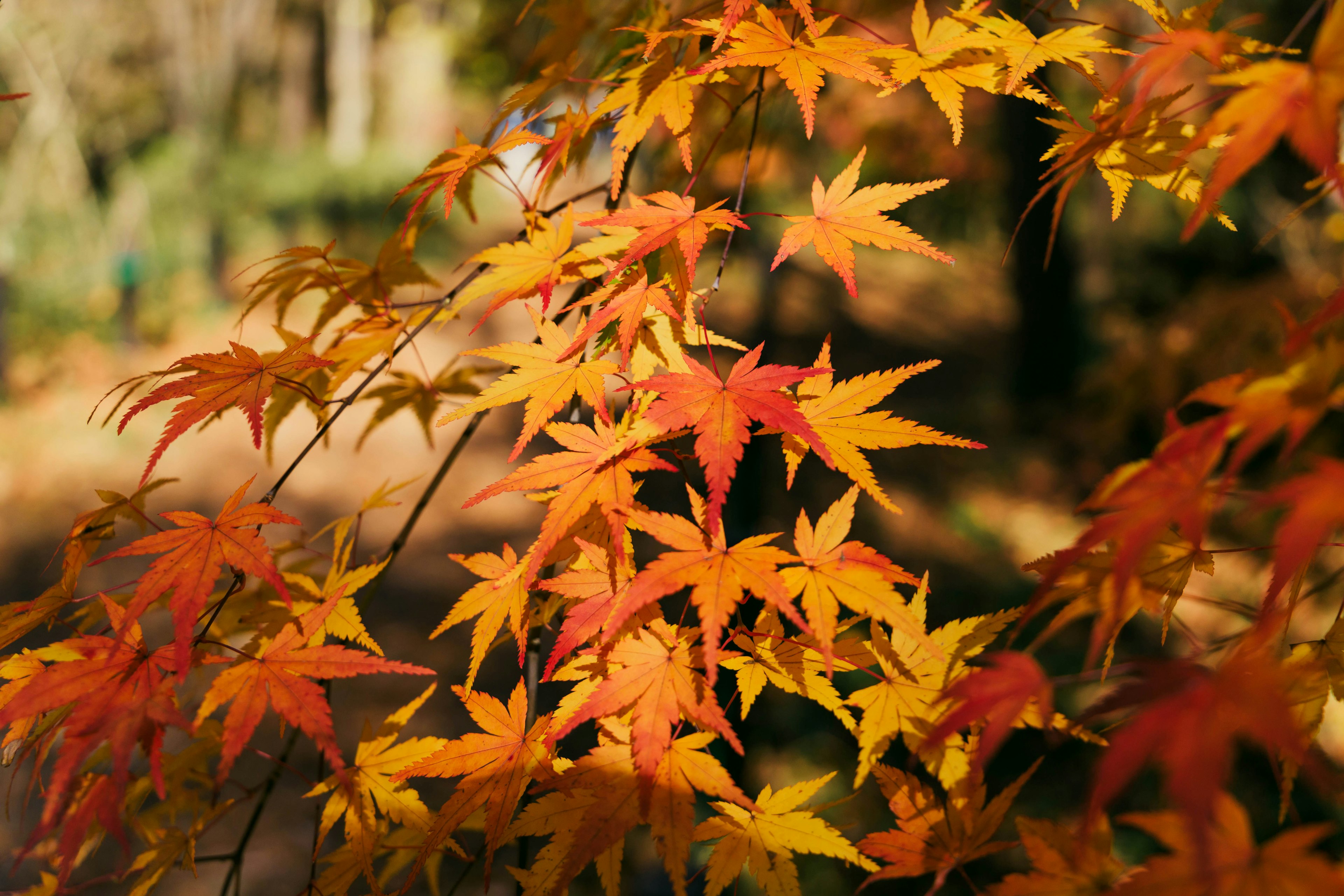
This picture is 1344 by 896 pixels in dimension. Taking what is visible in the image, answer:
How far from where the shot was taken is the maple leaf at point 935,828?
0.83 meters

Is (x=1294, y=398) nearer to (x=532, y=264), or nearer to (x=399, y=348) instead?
(x=532, y=264)

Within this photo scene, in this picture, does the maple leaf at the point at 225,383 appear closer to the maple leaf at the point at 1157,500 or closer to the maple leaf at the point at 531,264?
the maple leaf at the point at 531,264

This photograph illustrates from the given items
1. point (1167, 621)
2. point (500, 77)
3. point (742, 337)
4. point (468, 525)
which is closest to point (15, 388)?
point (468, 525)

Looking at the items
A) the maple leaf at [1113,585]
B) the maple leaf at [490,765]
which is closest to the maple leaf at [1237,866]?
the maple leaf at [1113,585]

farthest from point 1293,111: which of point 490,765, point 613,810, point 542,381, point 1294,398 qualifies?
point 490,765

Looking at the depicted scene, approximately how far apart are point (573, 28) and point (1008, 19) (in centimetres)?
82

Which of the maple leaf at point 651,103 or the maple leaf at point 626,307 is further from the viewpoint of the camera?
the maple leaf at point 651,103

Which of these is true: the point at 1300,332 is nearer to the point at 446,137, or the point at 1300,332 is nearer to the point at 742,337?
the point at 742,337

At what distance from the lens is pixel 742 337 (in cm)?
698

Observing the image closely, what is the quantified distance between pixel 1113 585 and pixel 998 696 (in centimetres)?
13

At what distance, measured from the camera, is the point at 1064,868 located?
2.23 feet

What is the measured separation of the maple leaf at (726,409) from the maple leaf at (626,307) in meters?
0.08

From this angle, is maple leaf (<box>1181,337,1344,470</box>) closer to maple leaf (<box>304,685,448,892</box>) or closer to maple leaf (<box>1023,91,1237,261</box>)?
maple leaf (<box>1023,91,1237,261</box>)

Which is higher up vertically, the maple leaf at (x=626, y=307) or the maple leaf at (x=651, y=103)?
the maple leaf at (x=651, y=103)
